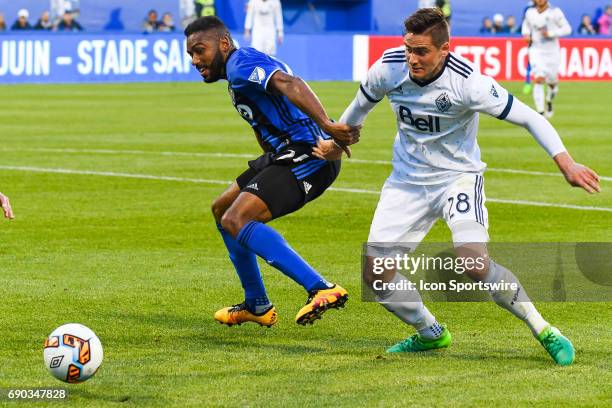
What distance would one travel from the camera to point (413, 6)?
53406 millimetres

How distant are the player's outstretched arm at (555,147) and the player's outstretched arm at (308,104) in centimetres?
90

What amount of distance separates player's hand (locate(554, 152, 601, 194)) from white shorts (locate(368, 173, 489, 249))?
57cm

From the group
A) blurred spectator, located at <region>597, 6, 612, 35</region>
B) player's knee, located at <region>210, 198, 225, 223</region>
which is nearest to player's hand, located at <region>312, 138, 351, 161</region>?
player's knee, located at <region>210, 198, 225, 223</region>

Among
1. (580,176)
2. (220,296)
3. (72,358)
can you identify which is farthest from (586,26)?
(72,358)

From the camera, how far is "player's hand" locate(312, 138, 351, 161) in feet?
24.3

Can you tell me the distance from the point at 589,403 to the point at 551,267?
159 inches

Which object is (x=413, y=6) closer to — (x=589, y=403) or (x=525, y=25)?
(x=525, y=25)

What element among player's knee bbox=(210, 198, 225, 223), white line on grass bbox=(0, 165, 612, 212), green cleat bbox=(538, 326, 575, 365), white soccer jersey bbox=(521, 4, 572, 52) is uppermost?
player's knee bbox=(210, 198, 225, 223)

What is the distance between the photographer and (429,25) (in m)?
6.73

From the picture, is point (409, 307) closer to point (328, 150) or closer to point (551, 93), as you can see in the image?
point (328, 150)

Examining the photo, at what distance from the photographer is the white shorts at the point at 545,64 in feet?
87.1

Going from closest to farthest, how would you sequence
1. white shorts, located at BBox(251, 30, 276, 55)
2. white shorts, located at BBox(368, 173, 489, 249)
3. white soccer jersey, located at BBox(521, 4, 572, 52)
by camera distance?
1. white shorts, located at BBox(368, 173, 489, 249)
2. white soccer jersey, located at BBox(521, 4, 572, 52)
3. white shorts, located at BBox(251, 30, 276, 55)

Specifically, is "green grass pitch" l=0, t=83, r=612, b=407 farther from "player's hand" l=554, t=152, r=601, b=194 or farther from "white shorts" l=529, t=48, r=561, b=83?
"white shorts" l=529, t=48, r=561, b=83

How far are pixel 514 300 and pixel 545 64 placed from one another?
20.7 m
